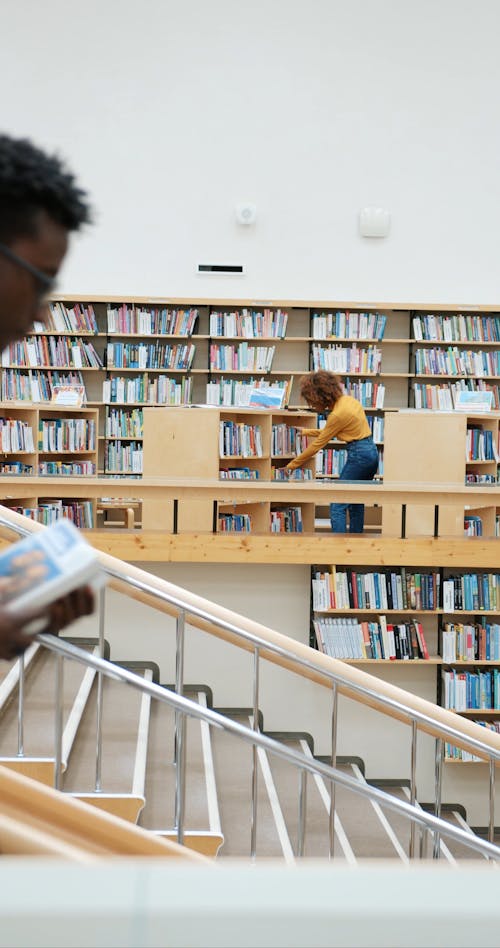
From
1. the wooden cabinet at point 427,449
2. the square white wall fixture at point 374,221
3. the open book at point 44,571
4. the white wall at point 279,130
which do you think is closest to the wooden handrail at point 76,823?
the open book at point 44,571

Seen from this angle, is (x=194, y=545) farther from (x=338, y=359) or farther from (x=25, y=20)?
(x=25, y=20)

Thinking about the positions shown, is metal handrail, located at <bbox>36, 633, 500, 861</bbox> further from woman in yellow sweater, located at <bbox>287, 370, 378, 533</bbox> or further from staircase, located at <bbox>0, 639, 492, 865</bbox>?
woman in yellow sweater, located at <bbox>287, 370, 378, 533</bbox>

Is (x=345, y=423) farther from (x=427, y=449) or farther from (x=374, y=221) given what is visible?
(x=374, y=221)

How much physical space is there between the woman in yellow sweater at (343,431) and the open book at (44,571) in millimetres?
5400

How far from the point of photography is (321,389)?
256 inches

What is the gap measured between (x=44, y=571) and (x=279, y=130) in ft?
30.9

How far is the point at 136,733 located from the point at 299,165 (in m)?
6.79

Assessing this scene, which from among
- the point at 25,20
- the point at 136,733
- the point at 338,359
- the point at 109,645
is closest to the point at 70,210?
the point at 136,733

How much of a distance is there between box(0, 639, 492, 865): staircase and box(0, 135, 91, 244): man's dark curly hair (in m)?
2.54

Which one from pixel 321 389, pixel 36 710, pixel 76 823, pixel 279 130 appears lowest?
pixel 36 710

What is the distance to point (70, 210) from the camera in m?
1.03

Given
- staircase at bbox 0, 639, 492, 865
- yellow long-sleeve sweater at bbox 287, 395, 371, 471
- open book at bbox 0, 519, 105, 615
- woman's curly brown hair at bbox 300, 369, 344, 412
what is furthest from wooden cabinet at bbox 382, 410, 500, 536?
open book at bbox 0, 519, 105, 615

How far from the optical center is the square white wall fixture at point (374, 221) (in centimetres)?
960

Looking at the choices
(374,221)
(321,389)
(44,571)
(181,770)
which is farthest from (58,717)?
(374,221)
